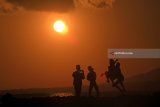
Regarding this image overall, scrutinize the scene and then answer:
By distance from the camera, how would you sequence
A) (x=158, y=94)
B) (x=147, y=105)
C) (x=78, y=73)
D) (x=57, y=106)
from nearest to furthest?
1. (x=147, y=105)
2. (x=57, y=106)
3. (x=158, y=94)
4. (x=78, y=73)

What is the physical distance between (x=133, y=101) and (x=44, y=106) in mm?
4483

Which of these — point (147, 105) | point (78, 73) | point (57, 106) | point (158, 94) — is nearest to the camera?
point (147, 105)

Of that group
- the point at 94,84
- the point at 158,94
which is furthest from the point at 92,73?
the point at 158,94

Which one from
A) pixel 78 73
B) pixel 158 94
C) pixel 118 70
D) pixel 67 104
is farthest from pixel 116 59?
pixel 67 104

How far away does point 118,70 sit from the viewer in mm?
29062

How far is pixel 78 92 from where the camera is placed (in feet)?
93.9

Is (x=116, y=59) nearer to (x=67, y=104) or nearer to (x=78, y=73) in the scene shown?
(x=78, y=73)

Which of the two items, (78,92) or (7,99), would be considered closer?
(7,99)

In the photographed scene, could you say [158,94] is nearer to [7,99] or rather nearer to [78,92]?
[78,92]

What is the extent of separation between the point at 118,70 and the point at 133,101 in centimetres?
690

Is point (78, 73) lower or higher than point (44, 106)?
higher

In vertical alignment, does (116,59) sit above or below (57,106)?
above

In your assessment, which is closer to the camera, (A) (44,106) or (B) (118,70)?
(A) (44,106)

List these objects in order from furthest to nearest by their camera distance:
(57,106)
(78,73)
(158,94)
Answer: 1. (78,73)
2. (158,94)
3. (57,106)
